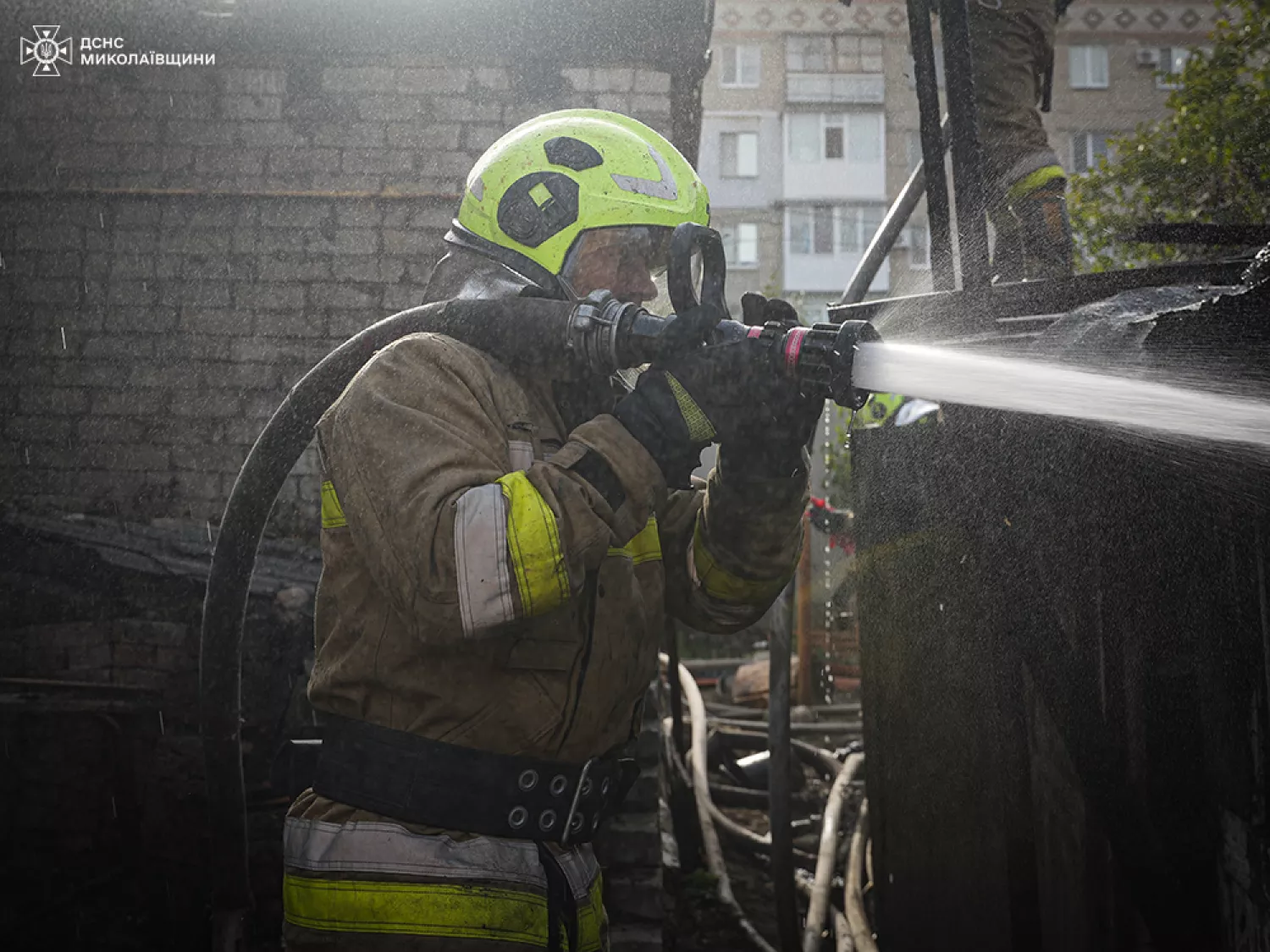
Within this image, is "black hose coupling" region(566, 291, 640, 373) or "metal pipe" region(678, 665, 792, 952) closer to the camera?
"black hose coupling" region(566, 291, 640, 373)

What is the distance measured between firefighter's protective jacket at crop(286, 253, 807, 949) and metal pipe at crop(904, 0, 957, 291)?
4.87ft

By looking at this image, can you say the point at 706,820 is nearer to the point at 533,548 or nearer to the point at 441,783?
the point at 441,783

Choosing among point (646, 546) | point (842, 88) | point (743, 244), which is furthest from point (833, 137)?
point (646, 546)

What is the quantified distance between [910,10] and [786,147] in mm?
30530

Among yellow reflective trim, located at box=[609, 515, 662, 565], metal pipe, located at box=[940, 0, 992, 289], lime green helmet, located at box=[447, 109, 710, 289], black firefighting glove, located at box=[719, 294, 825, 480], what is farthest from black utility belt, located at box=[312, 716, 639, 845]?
metal pipe, located at box=[940, 0, 992, 289]

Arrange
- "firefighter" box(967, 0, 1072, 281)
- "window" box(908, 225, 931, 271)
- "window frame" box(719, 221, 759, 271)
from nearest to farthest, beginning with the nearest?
1. "firefighter" box(967, 0, 1072, 281)
2. "window" box(908, 225, 931, 271)
3. "window frame" box(719, 221, 759, 271)

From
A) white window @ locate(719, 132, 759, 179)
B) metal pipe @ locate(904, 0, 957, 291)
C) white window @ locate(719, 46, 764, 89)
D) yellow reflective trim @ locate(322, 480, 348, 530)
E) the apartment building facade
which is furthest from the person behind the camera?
white window @ locate(719, 46, 764, 89)

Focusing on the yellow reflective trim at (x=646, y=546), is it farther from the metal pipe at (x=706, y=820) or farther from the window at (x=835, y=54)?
the window at (x=835, y=54)

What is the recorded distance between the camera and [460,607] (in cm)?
172

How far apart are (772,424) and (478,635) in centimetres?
67

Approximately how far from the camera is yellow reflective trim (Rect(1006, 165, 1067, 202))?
3.12m

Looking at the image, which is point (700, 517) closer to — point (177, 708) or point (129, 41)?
point (177, 708)

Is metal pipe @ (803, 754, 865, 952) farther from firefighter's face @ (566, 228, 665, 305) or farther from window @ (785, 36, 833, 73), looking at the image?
window @ (785, 36, 833, 73)

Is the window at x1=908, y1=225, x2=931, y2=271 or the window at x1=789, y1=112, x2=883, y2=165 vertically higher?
the window at x1=789, y1=112, x2=883, y2=165
